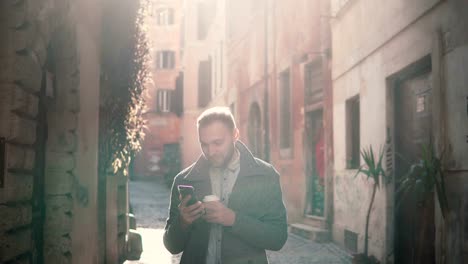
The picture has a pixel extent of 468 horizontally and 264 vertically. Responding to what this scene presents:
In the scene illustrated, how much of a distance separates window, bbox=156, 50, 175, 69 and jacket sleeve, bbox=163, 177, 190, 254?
36.8m

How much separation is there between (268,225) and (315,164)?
10312 mm

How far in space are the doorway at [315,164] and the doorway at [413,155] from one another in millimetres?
4878

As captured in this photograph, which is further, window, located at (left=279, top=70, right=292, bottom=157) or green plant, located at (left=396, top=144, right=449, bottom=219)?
window, located at (left=279, top=70, right=292, bottom=157)

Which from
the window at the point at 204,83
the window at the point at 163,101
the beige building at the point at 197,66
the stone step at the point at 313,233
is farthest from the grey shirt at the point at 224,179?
the window at the point at 163,101

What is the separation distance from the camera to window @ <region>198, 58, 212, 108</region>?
31375 millimetres

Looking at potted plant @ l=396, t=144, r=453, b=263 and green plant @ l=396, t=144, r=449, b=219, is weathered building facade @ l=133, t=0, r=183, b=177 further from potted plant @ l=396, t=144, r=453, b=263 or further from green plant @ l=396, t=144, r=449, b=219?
green plant @ l=396, t=144, r=449, b=219

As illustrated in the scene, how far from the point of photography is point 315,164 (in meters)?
13.6

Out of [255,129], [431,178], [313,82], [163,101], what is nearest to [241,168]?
[431,178]

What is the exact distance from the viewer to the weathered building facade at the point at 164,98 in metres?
38.9

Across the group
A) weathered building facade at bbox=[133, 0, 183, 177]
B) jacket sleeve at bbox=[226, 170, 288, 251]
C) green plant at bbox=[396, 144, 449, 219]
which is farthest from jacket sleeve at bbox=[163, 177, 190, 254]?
weathered building facade at bbox=[133, 0, 183, 177]

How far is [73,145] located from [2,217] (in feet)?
5.67

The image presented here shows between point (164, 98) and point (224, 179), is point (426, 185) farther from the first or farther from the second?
point (164, 98)

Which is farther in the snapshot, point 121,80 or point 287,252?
point 287,252

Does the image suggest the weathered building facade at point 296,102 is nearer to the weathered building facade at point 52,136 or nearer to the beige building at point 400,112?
the beige building at point 400,112
